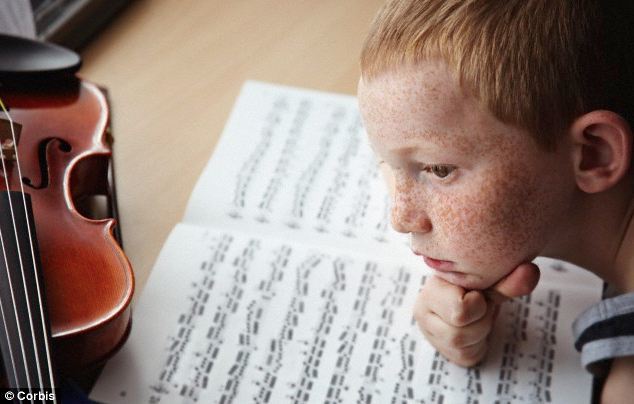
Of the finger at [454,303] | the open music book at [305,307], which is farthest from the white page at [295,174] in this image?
the finger at [454,303]

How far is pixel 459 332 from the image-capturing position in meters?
0.66

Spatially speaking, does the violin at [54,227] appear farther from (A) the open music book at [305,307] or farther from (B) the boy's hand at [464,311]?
(B) the boy's hand at [464,311]

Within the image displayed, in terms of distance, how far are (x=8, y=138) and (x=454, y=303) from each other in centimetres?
42

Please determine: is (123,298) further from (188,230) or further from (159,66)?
(159,66)

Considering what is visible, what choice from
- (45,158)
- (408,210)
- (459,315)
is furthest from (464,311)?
(45,158)

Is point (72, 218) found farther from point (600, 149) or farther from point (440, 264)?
point (600, 149)

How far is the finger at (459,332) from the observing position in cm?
66

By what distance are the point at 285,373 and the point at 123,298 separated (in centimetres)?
16

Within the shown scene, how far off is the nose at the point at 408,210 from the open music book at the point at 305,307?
5.6 inches

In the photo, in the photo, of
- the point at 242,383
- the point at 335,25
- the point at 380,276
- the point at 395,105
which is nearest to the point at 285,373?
the point at 242,383

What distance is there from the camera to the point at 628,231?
0.68m

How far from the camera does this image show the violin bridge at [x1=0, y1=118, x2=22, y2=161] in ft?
2.26

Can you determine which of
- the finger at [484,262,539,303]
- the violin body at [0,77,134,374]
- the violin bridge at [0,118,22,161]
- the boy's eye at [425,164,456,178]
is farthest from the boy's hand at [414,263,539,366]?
the violin bridge at [0,118,22,161]

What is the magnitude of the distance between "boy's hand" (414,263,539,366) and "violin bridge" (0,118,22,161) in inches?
15.1
